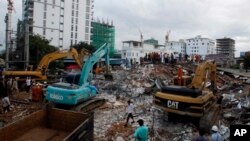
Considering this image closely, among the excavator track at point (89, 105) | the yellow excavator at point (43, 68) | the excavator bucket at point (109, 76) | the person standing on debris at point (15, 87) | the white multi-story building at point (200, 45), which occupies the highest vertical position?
the white multi-story building at point (200, 45)

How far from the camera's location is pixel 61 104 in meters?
12.4

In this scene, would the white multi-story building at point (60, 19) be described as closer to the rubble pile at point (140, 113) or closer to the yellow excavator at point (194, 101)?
the rubble pile at point (140, 113)

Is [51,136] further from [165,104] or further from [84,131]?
[165,104]

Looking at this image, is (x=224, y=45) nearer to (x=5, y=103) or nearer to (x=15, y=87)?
(x=15, y=87)

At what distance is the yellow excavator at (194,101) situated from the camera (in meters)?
9.95

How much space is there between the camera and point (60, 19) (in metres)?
71.4

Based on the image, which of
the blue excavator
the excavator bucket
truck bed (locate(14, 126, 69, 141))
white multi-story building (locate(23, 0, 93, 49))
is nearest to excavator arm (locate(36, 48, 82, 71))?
the excavator bucket

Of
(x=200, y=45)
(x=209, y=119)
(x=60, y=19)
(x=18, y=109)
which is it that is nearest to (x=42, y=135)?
(x=209, y=119)

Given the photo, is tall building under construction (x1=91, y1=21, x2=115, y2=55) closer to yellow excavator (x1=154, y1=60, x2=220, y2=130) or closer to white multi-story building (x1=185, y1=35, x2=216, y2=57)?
white multi-story building (x1=185, y1=35, x2=216, y2=57)

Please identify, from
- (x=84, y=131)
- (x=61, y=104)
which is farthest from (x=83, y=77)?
(x=84, y=131)

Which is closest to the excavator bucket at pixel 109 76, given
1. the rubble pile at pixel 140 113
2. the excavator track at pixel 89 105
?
the rubble pile at pixel 140 113

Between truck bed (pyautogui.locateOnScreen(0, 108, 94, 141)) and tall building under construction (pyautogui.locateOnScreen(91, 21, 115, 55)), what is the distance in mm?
75806

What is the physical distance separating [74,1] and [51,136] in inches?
2766

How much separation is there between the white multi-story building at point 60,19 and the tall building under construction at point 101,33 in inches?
262
